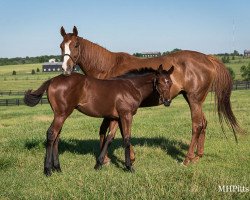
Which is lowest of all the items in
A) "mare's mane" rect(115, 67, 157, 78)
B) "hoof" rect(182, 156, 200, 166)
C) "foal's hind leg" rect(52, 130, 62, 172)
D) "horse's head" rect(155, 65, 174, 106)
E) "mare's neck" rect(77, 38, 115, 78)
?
"hoof" rect(182, 156, 200, 166)

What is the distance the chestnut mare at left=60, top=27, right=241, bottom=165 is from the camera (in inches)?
339

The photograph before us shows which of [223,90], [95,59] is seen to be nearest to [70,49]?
[95,59]

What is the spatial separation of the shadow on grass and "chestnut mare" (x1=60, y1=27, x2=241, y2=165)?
2.43 feet

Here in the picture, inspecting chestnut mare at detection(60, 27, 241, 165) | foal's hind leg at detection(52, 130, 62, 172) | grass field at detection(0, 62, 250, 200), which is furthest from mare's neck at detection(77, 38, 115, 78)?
grass field at detection(0, 62, 250, 200)

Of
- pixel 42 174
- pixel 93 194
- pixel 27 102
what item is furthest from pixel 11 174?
pixel 93 194

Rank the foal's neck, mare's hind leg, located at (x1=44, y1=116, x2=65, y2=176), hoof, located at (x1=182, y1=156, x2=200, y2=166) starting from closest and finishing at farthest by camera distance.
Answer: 1. mare's hind leg, located at (x1=44, y1=116, x2=65, y2=176)
2. the foal's neck
3. hoof, located at (x1=182, y1=156, x2=200, y2=166)

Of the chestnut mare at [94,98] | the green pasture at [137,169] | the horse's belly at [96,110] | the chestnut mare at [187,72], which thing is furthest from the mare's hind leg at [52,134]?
the chestnut mare at [187,72]

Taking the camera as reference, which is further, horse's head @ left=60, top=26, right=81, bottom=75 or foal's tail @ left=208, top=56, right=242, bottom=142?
foal's tail @ left=208, top=56, right=242, bottom=142

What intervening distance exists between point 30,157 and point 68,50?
278 cm

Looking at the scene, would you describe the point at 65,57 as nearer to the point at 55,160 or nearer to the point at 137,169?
the point at 55,160

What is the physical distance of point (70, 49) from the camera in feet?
26.0

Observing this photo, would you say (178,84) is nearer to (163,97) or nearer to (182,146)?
(163,97)

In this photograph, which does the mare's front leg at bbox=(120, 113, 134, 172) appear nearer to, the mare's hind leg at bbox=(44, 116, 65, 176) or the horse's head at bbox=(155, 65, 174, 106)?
the horse's head at bbox=(155, 65, 174, 106)

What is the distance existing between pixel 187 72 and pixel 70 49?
2.89 metres
